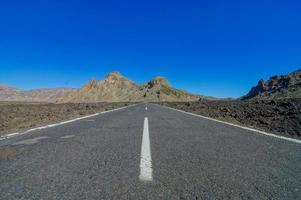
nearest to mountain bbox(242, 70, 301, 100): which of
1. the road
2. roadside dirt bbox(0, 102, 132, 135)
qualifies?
roadside dirt bbox(0, 102, 132, 135)

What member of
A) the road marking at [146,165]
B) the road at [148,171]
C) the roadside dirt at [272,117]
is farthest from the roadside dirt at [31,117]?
the roadside dirt at [272,117]

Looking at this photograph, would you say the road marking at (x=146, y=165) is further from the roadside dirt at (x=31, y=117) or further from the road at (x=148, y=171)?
the roadside dirt at (x=31, y=117)

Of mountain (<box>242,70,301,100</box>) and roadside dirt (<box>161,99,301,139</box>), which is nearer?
roadside dirt (<box>161,99,301,139</box>)

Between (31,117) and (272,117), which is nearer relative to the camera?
(272,117)

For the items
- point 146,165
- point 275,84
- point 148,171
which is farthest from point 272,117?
point 275,84

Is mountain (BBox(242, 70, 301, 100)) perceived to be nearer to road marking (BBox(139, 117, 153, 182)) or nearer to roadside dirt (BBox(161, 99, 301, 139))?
roadside dirt (BBox(161, 99, 301, 139))

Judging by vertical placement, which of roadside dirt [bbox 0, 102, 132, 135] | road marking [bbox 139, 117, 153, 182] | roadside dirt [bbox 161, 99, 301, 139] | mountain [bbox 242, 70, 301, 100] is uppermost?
mountain [bbox 242, 70, 301, 100]

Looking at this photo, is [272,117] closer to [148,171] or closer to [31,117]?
[148,171]

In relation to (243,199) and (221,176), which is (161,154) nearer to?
(221,176)

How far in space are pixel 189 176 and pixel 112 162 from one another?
1.22m

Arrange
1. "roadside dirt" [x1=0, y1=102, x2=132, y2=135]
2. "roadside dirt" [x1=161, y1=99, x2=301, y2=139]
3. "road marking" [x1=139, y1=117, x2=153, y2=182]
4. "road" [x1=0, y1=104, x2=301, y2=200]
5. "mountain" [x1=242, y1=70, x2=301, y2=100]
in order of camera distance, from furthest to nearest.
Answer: "mountain" [x1=242, y1=70, x2=301, y2=100]
"roadside dirt" [x1=0, y1=102, x2=132, y2=135]
"roadside dirt" [x1=161, y1=99, x2=301, y2=139]
"road marking" [x1=139, y1=117, x2=153, y2=182]
"road" [x1=0, y1=104, x2=301, y2=200]

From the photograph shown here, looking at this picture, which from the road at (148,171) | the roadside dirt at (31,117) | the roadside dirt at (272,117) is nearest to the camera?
the road at (148,171)

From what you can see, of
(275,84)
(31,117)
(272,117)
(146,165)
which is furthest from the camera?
(275,84)

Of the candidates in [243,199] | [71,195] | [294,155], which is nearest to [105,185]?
[71,195]
